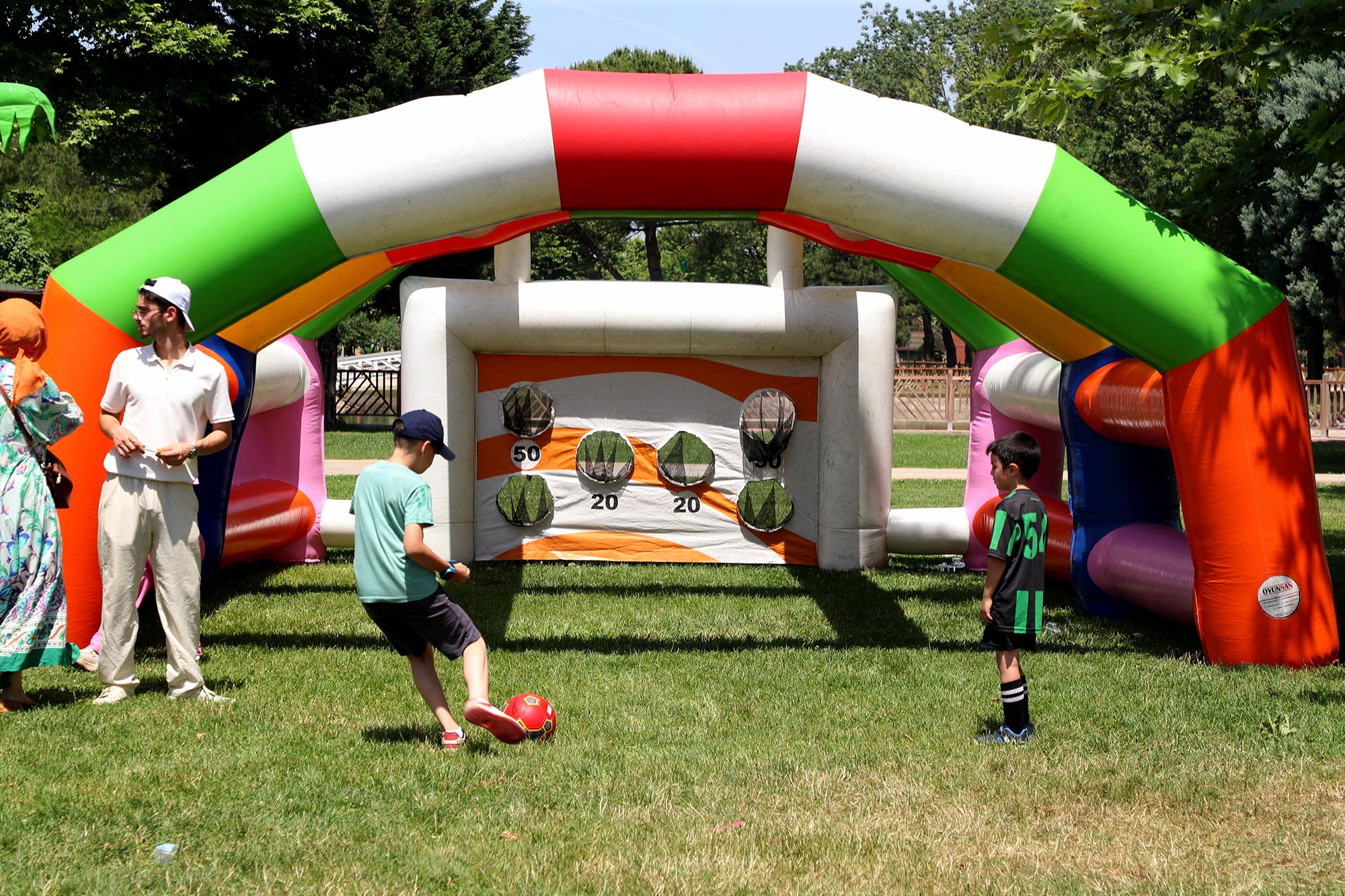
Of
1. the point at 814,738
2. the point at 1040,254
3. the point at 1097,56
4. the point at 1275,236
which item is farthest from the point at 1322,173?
the point at 814,738

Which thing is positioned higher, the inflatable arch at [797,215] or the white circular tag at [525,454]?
the inflatable arch at [797,215]

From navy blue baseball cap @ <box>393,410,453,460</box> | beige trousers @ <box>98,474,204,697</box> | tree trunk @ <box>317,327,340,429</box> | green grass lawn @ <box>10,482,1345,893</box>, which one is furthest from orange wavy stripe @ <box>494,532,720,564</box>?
tree trunk @ <box>317,327,340,429</box>

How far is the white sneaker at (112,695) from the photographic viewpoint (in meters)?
5.27

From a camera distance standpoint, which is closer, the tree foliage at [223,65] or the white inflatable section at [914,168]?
the white inflatable section at [914,168]

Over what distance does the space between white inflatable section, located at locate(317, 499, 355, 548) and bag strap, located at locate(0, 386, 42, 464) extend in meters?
4.68

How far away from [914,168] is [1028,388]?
325 centimetres

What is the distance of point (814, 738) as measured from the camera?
16.5 feet

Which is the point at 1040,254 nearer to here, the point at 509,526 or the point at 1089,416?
the point at 1089,416

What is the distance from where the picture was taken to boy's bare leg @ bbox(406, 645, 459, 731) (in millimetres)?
4727

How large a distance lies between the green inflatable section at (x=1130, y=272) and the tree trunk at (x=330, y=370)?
2080cm

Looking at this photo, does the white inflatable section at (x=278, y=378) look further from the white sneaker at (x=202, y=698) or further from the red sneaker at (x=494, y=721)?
the red sneaker at (x=494, y=721)

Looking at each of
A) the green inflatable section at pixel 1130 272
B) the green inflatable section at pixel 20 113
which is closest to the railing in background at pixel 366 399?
the green inflatable section at pixel 20 113

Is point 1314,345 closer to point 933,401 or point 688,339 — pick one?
point 933,401

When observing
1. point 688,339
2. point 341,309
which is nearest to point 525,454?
point 688,339
